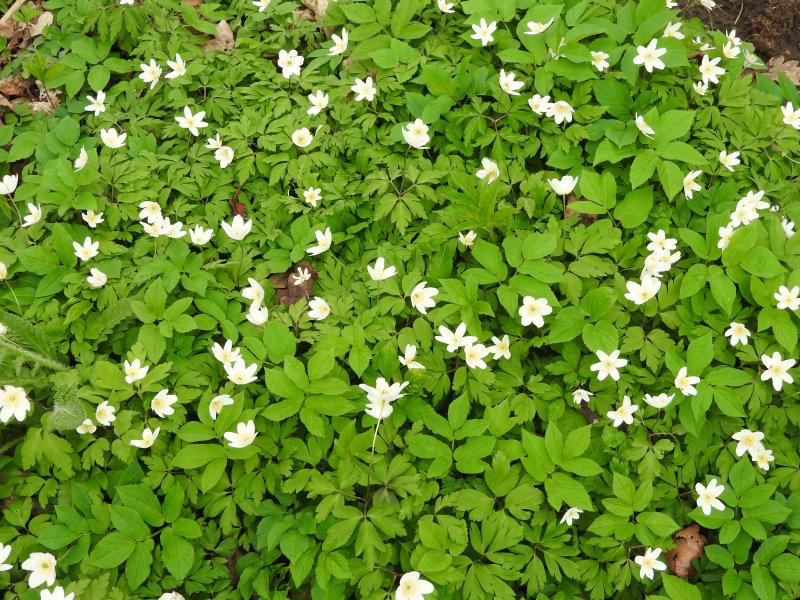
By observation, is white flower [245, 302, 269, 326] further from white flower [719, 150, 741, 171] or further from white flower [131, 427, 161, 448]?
white flower [719, 150, 741, 171]

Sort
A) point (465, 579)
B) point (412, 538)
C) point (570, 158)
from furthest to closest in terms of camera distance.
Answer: point (570, 158), point (412, 538), point (465, 579)

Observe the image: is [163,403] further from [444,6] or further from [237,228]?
[444,6]

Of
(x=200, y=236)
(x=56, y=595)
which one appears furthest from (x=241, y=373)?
(x=56, y=595)

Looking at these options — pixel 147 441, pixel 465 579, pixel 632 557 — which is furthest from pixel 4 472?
pixel 632 557

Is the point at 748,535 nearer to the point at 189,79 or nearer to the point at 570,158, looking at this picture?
the point at 570,158

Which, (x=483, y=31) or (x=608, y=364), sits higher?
(x=483, y=31)

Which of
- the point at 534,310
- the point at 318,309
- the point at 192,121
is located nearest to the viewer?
the point at 534,310
